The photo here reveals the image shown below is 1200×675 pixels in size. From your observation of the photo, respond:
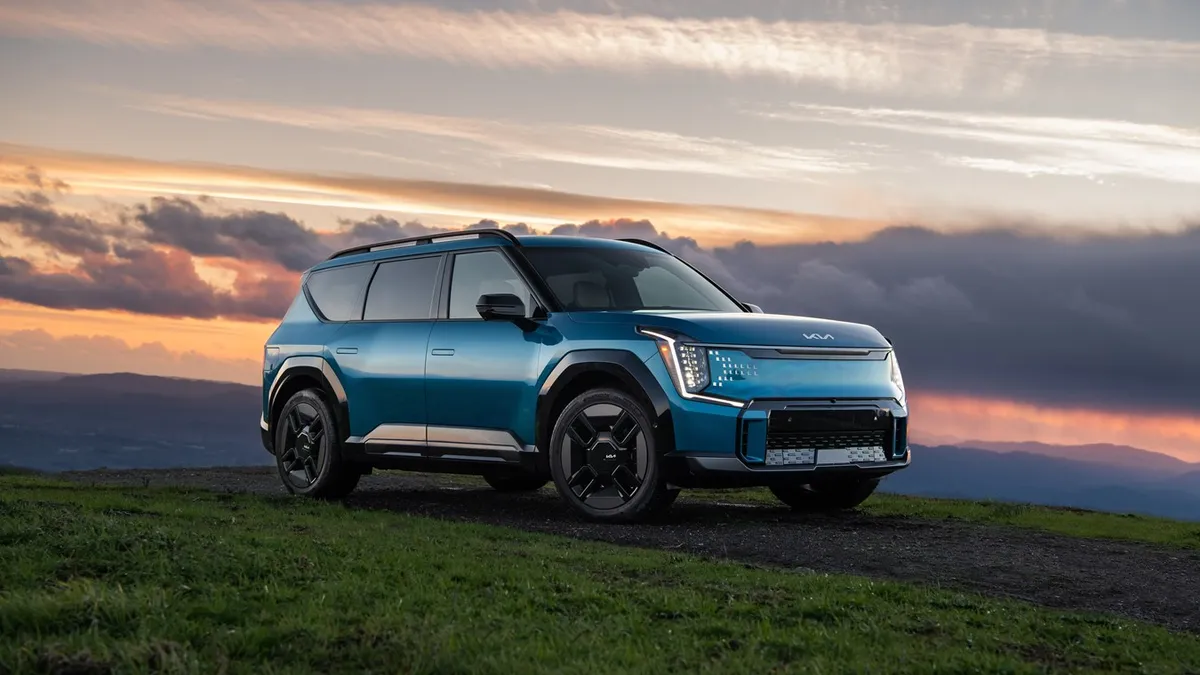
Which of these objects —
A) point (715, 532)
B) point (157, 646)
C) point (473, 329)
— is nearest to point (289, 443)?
point (473, 329)

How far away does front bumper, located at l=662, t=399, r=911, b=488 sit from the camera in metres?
9.49

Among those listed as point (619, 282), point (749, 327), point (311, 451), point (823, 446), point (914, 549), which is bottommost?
point (914, 549)

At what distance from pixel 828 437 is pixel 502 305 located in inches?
106

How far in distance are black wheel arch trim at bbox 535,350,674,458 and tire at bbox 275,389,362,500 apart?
2.72m

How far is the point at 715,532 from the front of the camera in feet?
31.2

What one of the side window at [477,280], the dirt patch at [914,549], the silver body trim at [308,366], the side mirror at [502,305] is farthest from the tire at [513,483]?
the side mirror at [502,305]

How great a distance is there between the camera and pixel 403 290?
11.8m

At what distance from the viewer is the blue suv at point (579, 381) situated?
31.5 ft

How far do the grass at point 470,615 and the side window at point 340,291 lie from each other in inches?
187

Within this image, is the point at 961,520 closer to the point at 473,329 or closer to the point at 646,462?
the point at 646,462

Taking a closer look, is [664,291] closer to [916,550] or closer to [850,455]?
[850,455]

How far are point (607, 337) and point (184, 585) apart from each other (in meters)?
4.57

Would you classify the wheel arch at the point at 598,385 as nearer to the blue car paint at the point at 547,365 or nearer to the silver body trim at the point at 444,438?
the blue car paint at the point at 547,365

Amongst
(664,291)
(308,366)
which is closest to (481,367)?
(664,291)
